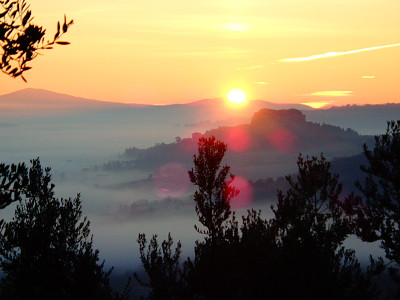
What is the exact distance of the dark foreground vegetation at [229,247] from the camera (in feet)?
82.8

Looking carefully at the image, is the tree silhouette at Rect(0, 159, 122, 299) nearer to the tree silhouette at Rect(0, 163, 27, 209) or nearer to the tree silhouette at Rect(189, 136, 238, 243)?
the tree silhouette at Rect(189, 136, 238, 243)

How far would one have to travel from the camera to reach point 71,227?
1351 inches

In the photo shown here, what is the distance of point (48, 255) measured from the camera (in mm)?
32656

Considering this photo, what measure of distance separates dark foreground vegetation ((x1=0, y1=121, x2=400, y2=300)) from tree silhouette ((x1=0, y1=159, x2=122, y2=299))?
5cm

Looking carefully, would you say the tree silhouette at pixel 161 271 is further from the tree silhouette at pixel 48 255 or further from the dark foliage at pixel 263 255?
the tree silhouette at pixel 48 255

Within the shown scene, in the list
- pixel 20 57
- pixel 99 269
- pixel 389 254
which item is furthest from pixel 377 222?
pixel 20 57

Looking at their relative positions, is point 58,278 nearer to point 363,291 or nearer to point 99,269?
point 99,269

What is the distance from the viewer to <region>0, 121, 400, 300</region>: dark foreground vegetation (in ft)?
82.8

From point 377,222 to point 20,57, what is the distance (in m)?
24.6

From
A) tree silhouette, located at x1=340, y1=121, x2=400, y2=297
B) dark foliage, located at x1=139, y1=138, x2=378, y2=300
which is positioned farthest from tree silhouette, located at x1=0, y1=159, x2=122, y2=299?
tree silhouette, located at x1=340, y1=121, x2=400, y2=297

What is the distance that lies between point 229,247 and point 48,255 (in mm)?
10257

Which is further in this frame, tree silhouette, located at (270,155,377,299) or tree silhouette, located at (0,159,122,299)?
tree silhouette, located at (0,159,122,299)

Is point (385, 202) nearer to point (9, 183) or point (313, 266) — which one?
point (313, 266)

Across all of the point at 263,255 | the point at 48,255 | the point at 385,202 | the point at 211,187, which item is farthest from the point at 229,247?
the point at 385,202
